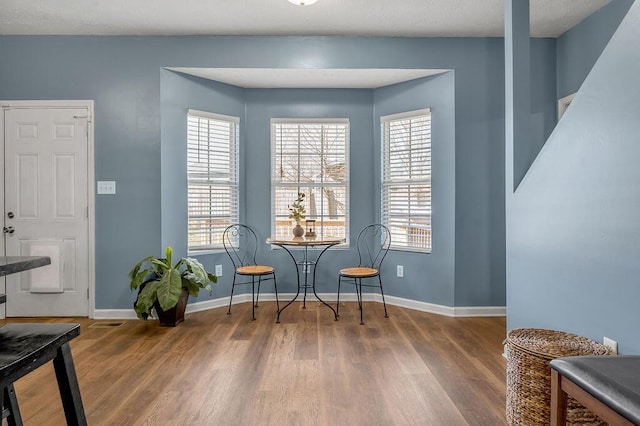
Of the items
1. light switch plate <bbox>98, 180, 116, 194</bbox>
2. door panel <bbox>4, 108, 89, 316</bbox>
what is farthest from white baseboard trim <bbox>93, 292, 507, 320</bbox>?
light switch plate <bbox>98, 180, 116, 194</bbox>

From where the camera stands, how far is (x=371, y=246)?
185 inches

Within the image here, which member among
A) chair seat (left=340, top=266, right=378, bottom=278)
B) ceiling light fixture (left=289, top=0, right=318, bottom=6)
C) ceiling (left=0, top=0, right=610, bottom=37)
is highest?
ceiling (left=0, top=0, right=610, bottom=37)

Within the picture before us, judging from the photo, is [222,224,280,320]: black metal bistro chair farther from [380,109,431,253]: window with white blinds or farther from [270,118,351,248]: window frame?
[380,109,431,253]: window with white blinds

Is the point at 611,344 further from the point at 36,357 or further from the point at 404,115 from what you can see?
the point at 404,115

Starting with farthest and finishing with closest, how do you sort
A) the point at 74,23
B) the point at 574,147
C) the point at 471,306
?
1. the point at 471,306
2. the point at 74,23
3. the point at 574,147

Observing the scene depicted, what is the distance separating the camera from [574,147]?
2213mm

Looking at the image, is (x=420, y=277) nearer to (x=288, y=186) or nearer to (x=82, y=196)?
(x=288, y=186)

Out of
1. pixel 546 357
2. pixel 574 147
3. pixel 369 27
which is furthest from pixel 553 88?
pixel 546 357

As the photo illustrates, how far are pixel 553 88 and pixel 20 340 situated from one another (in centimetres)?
462

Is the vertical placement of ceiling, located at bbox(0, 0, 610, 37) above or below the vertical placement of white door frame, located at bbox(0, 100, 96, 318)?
above

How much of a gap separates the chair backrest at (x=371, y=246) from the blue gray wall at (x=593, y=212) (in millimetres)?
2009

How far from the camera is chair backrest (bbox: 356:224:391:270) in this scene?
15.3ft

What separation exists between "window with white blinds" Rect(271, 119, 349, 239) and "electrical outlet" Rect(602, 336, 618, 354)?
9.68 feet

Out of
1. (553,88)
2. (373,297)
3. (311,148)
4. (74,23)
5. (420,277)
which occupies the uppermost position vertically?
(74,23)
